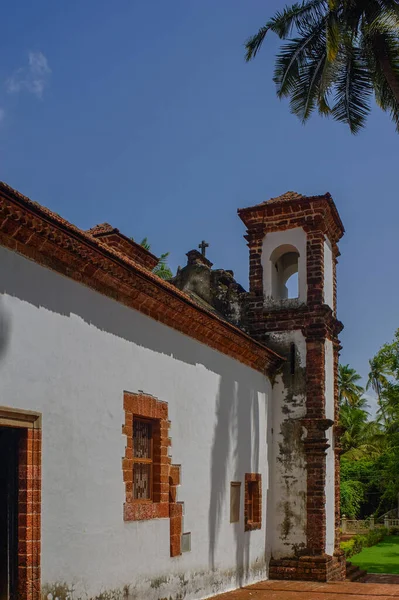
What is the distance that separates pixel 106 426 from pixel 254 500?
6.32 meters

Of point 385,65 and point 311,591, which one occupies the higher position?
point 385,65

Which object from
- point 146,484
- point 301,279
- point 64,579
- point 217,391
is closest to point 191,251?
point 301,279

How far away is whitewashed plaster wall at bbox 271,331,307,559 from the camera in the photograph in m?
14.9

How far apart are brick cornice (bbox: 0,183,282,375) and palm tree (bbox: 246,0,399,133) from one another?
4.88m

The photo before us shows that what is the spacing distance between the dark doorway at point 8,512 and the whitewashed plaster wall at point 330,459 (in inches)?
358

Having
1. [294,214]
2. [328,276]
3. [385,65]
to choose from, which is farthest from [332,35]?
[328,276]

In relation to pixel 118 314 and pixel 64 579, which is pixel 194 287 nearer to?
pixel 118 314

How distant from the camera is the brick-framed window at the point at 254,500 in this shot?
1394 cm

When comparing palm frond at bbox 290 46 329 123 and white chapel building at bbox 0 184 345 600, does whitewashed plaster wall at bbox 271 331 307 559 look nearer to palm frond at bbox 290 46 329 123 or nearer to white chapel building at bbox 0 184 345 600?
white chapel building at bbox 0 184 345 600

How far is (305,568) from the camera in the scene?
14578 millimetres

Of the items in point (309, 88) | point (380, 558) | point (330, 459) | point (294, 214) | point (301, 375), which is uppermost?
point (309, 88)

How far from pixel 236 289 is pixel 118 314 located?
296 inches

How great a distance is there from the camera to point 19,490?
7332mm

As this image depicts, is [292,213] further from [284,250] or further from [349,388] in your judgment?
[349,388]
